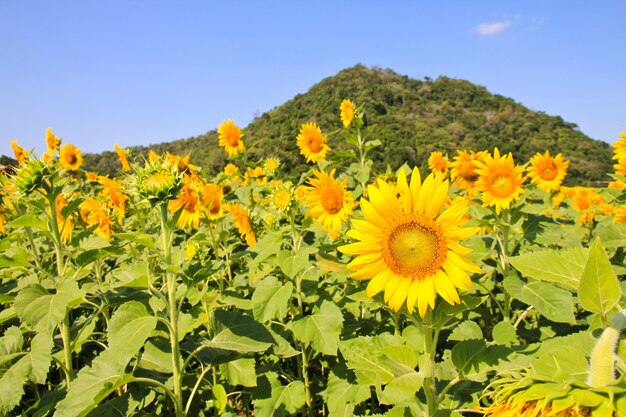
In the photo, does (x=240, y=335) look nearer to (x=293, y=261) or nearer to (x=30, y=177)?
(x=293, y=261)

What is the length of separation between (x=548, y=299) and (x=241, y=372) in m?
1.68

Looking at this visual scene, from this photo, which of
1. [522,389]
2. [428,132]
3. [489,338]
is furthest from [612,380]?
[428,132]

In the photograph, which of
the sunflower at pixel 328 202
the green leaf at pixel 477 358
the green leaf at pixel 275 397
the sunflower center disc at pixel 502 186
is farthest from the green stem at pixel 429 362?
the sunflower center disc at pixel 502 186

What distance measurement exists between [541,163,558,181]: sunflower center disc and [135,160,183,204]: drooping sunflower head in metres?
5.26

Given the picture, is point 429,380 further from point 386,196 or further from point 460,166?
point 460,166

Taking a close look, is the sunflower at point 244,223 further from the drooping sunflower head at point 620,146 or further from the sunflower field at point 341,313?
→ the drooping sunflower head at point 620,146

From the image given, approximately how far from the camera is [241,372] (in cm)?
229

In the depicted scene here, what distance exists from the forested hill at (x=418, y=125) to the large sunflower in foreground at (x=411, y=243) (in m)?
11.2

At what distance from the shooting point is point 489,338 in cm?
298

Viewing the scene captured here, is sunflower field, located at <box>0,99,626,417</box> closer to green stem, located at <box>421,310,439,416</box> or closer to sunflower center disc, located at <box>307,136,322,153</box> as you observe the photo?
green stem, located at <box>421,310,439,416</box>

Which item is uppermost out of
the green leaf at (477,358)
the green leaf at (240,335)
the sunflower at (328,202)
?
the sunflower at (328,202)

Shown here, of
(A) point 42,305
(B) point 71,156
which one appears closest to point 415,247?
(A) point 42,305

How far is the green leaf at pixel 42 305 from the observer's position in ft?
5.95

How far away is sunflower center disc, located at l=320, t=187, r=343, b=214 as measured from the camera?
10.4 feet
